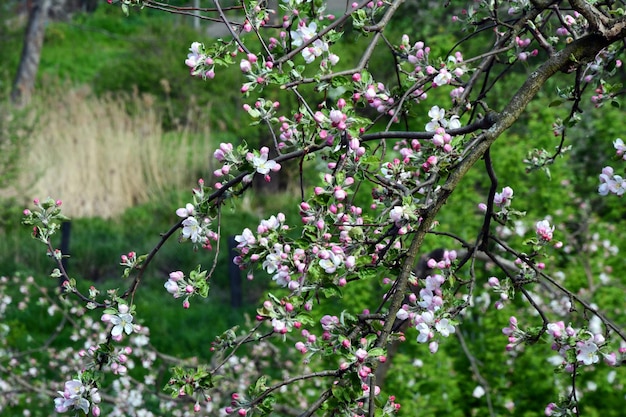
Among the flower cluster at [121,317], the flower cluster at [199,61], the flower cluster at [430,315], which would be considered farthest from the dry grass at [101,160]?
the flower cluster at [430,315]

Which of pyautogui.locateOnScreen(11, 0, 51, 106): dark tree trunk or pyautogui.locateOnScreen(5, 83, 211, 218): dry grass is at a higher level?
pyautogui.locateOnScreen(11, 0, 51, 106): dark tree trunk

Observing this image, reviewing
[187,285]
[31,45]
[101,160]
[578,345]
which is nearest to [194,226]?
[187,285]

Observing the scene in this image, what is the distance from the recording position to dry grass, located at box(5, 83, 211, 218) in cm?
1115

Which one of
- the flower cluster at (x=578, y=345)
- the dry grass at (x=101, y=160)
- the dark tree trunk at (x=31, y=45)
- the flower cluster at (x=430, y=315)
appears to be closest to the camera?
the flower cluster at (x=430, y=315)

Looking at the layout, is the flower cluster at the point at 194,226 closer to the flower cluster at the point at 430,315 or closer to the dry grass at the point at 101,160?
the flower cluster at the point at 430,315

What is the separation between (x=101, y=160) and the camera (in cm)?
1173

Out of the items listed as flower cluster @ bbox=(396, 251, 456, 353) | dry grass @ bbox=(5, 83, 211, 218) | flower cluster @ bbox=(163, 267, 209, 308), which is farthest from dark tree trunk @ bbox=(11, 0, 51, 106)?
flower cluster @ bbox=(396, 251, 456, 353)

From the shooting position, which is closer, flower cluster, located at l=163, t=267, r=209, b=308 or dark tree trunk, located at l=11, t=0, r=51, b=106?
flower cluster, located at l=163, t=267, r=209, b=308

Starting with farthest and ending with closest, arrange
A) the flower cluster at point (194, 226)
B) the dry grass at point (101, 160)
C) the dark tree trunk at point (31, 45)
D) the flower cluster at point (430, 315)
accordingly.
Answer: the dark tree trunk at point (31, 45)
the dry grass at point (101, 160)
the flower cluster at point (194, 226)
the flower cluster at point (430, 315)

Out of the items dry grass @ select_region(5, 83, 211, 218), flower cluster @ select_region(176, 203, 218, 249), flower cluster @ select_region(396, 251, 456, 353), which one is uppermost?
dry grass @ select_region(5, 83, 211, 218)

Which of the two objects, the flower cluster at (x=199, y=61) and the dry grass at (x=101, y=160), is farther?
the dry grass at (x=101, y=160)

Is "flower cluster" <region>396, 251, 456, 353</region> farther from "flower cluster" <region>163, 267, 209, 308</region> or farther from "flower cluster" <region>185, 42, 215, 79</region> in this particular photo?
"flower cluster" <region>185, 42, 215, 79</region>

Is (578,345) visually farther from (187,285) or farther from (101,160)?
(101,160)

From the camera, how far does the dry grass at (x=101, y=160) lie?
36.6ft
